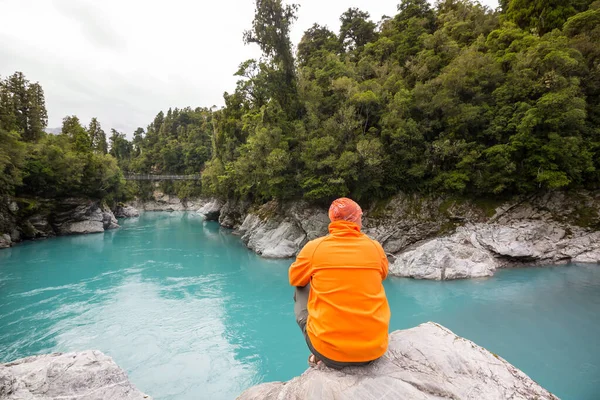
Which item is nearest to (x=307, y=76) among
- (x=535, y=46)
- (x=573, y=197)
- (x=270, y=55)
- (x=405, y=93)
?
(x=270, y=55)

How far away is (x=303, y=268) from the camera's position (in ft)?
6.64

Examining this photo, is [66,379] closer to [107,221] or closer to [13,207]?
[13,207]

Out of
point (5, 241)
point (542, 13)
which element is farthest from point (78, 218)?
point (542, 13)

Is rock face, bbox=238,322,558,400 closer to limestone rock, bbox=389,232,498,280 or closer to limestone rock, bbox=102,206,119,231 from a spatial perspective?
limestone rock, bbox=389,232,498,280

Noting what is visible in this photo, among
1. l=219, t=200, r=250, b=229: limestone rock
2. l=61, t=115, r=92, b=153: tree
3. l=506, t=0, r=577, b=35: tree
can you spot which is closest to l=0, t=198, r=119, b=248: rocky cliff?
l=61, t=115, r=92, b=153: tree

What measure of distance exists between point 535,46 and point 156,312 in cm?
1986

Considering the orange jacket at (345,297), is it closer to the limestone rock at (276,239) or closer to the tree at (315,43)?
the limestone rock at (276,239)

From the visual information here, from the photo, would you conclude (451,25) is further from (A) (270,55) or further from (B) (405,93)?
(A) (270,55)

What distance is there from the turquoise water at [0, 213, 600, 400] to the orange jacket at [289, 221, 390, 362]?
463 cm

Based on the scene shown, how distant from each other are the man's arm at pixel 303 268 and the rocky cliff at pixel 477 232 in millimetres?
10580

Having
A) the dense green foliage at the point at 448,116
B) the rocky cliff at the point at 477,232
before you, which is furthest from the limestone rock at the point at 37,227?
the rocky cliff at the point at 477,232

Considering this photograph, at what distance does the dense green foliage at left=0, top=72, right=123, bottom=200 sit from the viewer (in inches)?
747

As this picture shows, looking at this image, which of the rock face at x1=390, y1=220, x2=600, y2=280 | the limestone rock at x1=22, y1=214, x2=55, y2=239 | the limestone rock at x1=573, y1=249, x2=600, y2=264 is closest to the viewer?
the rock face at x1=390, y1=220, x2=600, y2=280

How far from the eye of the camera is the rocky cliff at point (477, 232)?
37.6ft
